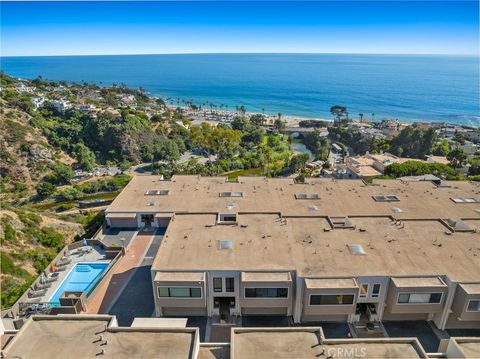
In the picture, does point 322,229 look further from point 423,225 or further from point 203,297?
point 203,297

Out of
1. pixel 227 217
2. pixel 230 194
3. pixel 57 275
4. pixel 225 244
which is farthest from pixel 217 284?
pixel 57 275

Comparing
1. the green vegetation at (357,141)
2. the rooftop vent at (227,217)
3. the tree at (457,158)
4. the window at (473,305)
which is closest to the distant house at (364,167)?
the tree at (457,158)

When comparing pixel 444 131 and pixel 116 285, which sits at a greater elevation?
pixel 116 285

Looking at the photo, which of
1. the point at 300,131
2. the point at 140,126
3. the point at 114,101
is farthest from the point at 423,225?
the point at 114,101

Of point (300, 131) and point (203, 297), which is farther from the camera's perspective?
point (300, 131)

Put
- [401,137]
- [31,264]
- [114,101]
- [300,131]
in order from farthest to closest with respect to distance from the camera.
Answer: [114,101] → [300,131] → [401,137] → [31,264]

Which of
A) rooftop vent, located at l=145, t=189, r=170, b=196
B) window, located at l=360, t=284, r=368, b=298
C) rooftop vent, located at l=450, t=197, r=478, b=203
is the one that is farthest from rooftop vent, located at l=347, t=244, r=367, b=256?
rooftop vent, located at l=145, t=189, r=170, b=196

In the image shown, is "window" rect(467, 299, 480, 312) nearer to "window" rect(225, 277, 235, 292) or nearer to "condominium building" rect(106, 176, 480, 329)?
"condominium building" rect(106, 176, 480, 329)
